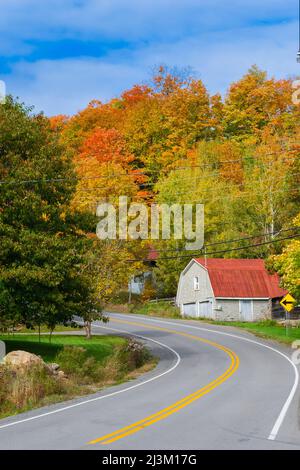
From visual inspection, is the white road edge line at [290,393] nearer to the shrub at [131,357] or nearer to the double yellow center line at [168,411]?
the double yellow center line at [168,411]

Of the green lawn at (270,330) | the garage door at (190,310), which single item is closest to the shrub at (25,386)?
the green lawn at (270,330)

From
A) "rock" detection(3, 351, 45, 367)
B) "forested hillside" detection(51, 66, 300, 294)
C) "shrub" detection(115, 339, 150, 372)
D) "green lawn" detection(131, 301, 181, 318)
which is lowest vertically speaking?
"shrub" detection(115, 339, 150, 372)

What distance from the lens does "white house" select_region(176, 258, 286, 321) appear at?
210ft

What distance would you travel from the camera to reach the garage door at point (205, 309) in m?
65.1

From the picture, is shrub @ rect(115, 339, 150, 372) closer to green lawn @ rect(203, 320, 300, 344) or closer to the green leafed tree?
the green leafed tree

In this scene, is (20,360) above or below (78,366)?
above

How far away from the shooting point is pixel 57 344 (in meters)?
40.5

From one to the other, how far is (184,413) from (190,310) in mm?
50211

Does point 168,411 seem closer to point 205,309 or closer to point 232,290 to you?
point 232,290

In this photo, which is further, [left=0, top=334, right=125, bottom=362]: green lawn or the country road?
[left=0, top=334, right=125, bottom=362]: green lawn

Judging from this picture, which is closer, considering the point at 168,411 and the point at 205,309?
the point at 168,411

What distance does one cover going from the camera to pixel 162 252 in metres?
72.4

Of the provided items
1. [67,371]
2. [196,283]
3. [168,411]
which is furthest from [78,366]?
[196,283]

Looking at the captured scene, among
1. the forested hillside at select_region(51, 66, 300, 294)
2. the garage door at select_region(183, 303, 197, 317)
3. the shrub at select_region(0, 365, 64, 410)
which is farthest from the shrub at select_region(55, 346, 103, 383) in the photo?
the garage door at select_region(183, 303, 197, 317)
